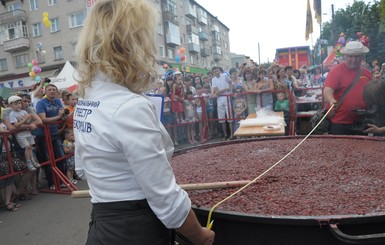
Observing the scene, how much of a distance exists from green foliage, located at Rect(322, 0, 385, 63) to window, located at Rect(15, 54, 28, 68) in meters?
32.6

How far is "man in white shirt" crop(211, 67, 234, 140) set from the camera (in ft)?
30.2

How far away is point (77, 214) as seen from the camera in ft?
16.2

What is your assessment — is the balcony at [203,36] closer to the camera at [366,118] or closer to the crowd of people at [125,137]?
the camera at [366,118]

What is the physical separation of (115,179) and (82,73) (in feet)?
1.69

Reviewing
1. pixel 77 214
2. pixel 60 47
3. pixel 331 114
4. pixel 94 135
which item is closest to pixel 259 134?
pixel 331 114

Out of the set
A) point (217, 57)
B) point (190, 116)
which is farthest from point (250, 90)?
point (217, 57)

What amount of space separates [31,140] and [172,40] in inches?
1497

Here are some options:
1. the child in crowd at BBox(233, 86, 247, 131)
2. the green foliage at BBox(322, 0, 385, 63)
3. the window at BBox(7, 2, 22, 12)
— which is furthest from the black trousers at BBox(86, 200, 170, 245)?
the window at BBox(7, 2, 22, 12)

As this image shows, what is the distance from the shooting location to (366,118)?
3.88 m

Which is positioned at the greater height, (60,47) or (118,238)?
(60,47)

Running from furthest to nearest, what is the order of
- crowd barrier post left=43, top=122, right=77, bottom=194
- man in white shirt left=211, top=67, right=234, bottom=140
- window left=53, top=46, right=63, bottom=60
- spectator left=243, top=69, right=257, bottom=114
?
window left=53, top=46, right=63, bottom=60 < man in white shirt left=211, top=67, right=234, bottom=140 < spectator left=243, top=69, right=257, bottom=114 < crowd barrier post left=43, top=122, right=77, bottom=194

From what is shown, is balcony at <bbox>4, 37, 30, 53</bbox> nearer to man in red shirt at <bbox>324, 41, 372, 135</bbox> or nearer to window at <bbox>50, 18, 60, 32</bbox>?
window at <bbox>50, 18, 60, 32</bbox>

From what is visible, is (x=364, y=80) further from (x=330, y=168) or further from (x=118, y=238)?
(x=118, y=238)

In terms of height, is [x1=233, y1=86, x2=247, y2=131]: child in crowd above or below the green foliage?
below
